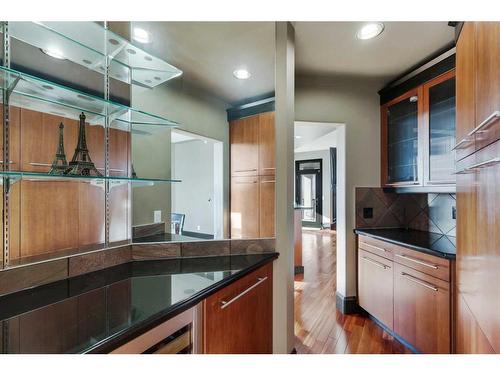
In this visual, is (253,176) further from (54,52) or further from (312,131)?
(312,131)

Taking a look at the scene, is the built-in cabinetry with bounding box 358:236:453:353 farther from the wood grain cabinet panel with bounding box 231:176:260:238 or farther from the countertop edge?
the countertop edge

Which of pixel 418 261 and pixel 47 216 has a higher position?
pixel 47 216

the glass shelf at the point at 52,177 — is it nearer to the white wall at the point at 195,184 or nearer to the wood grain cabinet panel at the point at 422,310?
the white wall at the point at 195,184

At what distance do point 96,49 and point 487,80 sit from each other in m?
1.88

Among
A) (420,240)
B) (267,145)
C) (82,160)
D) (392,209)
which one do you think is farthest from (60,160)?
(392,209)

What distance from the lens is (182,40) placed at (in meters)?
1.58

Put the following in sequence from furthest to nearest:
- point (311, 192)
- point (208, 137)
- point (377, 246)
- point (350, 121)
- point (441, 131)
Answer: point (311, 192) < point (350, 121) < point (377, 246) < point (441, 131) < point (208, 137)

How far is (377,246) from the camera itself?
2160 mm

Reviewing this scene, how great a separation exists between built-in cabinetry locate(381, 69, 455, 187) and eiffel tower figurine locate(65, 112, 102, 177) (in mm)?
2475

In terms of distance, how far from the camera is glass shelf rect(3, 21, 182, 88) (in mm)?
1058

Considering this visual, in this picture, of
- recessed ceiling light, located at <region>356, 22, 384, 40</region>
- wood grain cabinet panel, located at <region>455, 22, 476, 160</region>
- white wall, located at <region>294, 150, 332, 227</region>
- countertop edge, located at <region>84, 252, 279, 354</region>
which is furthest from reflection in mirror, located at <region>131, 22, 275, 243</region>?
white wall, located at <region>294, 150, 332, 227</region>

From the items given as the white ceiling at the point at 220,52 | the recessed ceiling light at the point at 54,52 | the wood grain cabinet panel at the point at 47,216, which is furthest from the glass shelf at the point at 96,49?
the wood grain cabinet panel at the point at 47,216

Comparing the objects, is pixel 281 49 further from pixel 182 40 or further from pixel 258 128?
pixel 182 40

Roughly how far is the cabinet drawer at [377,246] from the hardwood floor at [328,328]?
0.72 metres
